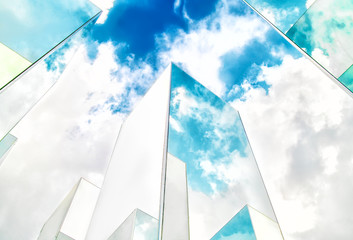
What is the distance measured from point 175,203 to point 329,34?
226 cm

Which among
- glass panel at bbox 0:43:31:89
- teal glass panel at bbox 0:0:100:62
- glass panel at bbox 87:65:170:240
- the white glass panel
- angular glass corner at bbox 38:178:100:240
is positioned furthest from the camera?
angular glass corner at bbox 38:178:100:240

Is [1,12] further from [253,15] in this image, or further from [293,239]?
[253,15]

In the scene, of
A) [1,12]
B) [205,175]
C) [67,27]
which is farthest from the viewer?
[205,175]

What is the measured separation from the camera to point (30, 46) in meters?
2.26

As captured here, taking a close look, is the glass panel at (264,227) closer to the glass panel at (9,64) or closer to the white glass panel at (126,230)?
the white glass panel at (126,230)

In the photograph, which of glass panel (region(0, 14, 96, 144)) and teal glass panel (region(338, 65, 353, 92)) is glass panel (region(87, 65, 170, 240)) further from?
teal glass panel (region(338, 65, 353, 92))

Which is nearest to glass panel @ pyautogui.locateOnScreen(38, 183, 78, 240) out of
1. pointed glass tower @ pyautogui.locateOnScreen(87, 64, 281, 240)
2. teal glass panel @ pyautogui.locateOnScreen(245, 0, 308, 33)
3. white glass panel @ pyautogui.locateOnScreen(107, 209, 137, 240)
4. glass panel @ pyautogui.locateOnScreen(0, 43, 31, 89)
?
pointed glass tower @ pyautogui.locateOnScreen(87, 64, 281, 240)

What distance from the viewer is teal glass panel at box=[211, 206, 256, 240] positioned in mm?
2969

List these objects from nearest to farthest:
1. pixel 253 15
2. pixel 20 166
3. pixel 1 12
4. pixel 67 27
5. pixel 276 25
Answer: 1. pixel 1 12
2. pixel 276 25
3. pixel 67 27
4. pixel 20 166
5. pixel 253 15

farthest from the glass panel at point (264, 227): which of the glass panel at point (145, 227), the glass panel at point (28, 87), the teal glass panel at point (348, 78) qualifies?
the glass panel at point (28, 87)

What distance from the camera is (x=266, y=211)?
3719mm

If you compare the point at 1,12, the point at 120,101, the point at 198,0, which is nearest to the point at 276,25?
the point at 1,12

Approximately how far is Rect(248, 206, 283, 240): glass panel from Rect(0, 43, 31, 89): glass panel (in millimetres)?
3128

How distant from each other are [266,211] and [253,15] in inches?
161
